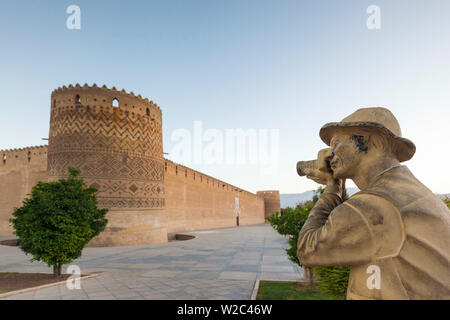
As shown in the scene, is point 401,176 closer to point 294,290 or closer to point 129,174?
point 294,290

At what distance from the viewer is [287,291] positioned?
5191 mm

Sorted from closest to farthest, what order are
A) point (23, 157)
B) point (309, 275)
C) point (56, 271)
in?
point (309, 275)
point (56, 271)
point (23, 157)

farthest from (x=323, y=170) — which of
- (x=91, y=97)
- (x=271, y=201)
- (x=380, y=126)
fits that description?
(x=271, y=201)

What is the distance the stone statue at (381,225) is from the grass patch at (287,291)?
396 cm

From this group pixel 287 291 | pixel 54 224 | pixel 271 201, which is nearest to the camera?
pixel 287 291

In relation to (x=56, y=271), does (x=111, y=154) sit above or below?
above

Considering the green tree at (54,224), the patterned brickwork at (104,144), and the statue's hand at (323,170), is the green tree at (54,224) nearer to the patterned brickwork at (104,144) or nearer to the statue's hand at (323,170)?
the patterned brickwork at (104,144)

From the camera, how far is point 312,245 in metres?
1.28

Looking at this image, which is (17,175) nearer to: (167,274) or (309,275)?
(167,274)

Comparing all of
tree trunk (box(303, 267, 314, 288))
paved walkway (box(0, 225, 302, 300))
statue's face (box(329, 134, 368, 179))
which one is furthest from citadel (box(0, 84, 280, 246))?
statue's face (box(329, 134, 368, 179))

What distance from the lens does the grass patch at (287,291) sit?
15.8ft

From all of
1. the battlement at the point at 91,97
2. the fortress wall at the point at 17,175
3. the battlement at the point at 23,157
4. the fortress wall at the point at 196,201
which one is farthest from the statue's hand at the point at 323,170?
the battlement at the point at 23,157

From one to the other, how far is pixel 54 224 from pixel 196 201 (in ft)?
64.0
